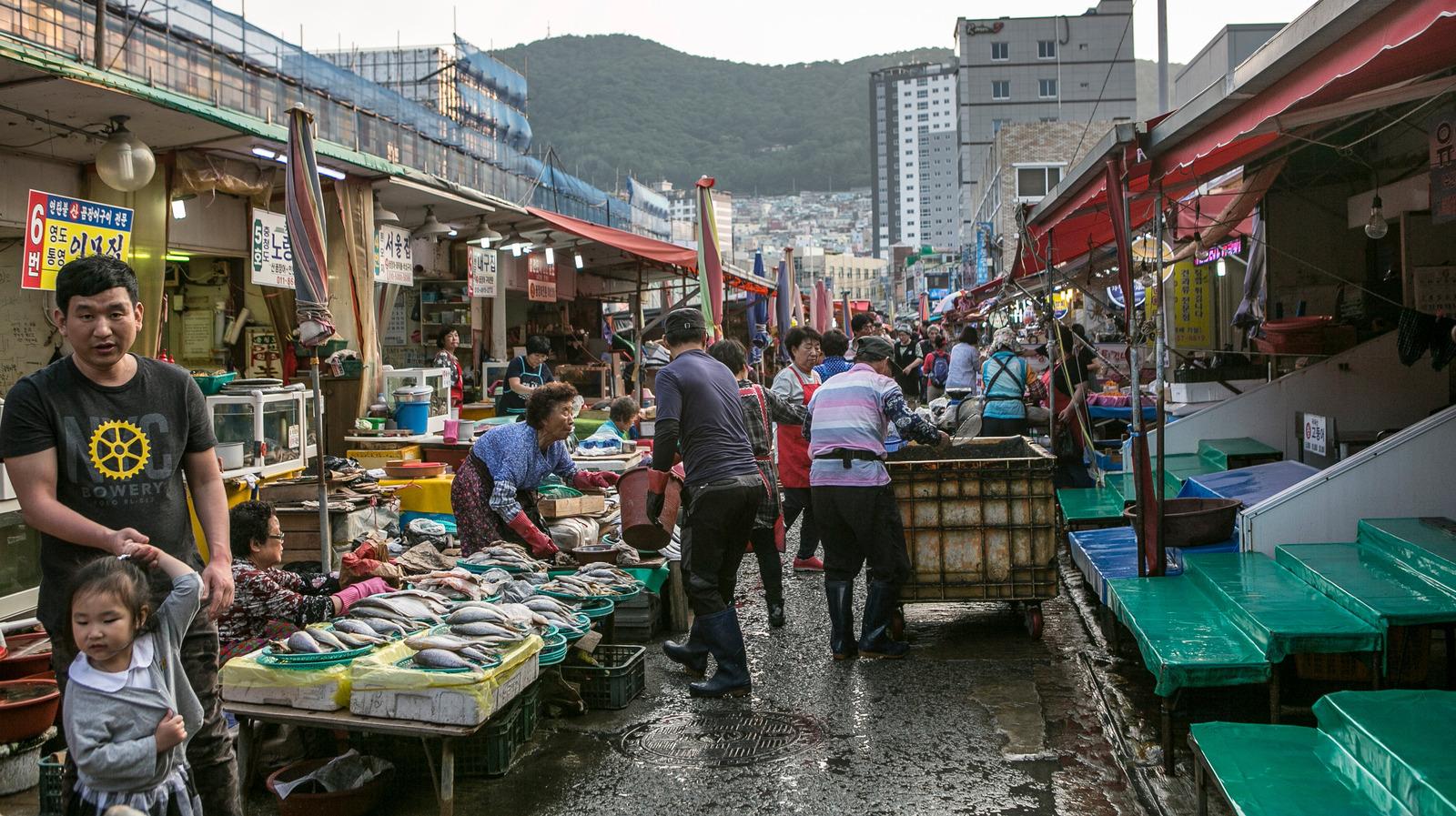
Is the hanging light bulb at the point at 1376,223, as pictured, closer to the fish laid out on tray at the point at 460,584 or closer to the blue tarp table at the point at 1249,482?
the blue tarp table at the point at 1249,482

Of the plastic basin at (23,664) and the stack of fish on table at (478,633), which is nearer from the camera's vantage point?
the stack of fish on table at (478,633)

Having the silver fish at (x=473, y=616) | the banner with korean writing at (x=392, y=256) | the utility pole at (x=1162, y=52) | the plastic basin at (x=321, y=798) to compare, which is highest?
the utility pole at (x=1162, y=52)

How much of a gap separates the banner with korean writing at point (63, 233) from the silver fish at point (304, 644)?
3.44m

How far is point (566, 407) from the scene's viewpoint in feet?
23.3

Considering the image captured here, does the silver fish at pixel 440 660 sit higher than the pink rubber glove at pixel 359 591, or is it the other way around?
the pink rubber glove at pixel 359 591

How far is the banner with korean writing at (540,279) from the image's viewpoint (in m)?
16.7

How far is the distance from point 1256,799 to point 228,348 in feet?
36.0

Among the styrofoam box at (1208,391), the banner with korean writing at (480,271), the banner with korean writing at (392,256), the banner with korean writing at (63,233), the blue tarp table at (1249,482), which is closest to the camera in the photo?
the banner with korean writing at (63,233)

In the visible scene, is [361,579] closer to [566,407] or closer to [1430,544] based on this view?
[566,407]

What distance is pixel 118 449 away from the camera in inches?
134

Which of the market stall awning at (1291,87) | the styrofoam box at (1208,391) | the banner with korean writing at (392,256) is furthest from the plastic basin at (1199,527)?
the banner with korean writing at (392,256)

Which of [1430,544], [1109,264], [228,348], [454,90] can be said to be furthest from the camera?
[454,90]

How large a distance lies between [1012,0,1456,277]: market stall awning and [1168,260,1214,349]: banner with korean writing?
21.0 ft

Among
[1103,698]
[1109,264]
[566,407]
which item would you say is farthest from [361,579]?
[1109,264]
